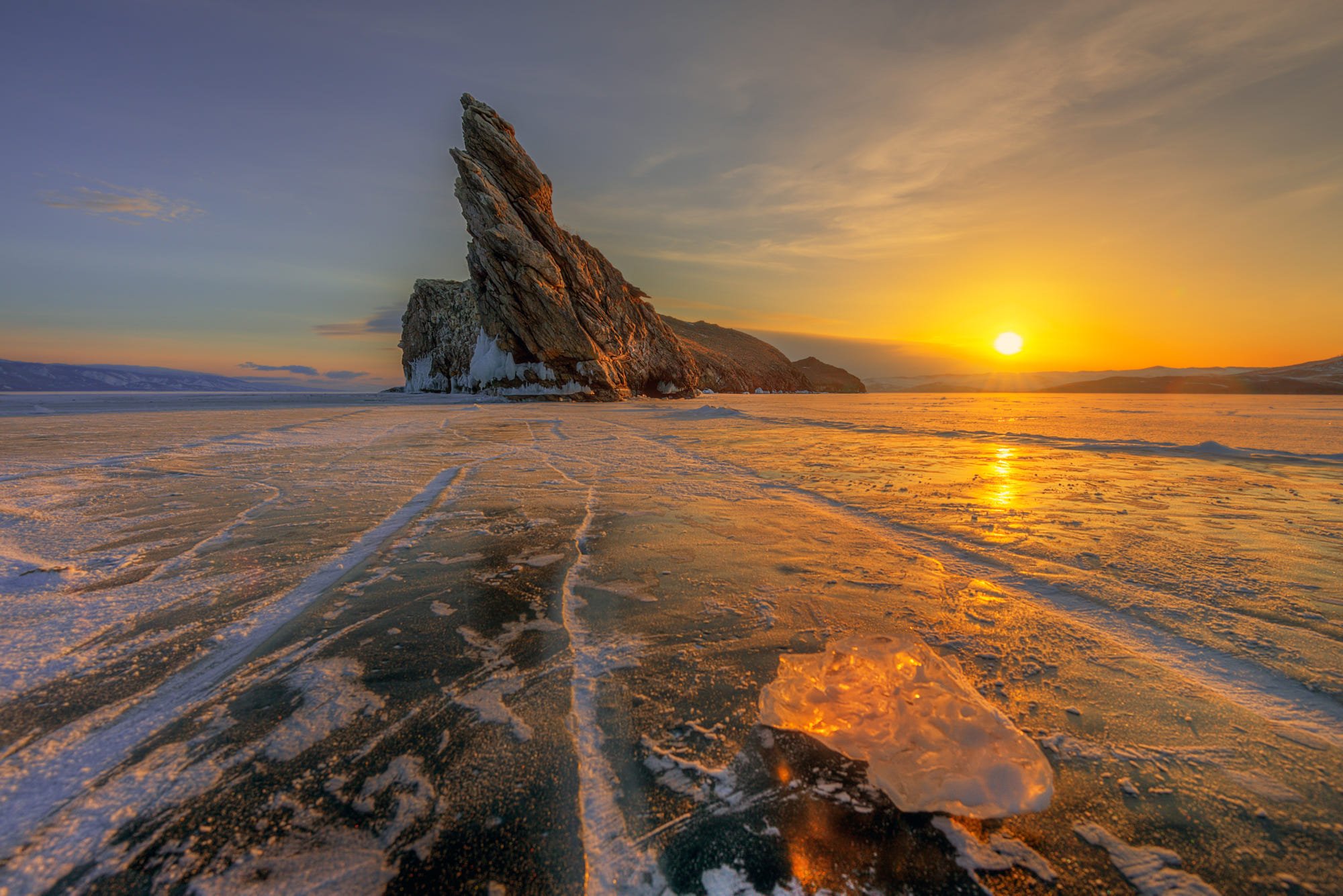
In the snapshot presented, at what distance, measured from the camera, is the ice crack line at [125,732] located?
1.50 m

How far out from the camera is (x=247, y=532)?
416 cm

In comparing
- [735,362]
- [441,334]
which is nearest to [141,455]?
[441,334]

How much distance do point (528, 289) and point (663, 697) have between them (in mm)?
35514

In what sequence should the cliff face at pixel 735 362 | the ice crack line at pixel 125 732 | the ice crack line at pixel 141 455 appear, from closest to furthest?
the ice crack line at pixel 125 732, the ice crack line at pixel 141 455, the cliff face at pixel 735 362

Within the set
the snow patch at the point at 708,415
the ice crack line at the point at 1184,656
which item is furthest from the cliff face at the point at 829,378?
the ice crack line at the point at 1184,656

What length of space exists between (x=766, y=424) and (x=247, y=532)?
1440 cm

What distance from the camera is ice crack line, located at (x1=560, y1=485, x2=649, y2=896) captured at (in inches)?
51.1

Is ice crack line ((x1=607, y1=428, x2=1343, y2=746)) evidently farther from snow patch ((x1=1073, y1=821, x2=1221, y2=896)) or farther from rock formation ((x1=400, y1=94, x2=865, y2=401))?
rock formation ((x1=400, y1=94, x2=865, y2=401))

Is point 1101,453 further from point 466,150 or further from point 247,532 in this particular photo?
point 466,150

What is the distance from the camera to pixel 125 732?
183 centimetres

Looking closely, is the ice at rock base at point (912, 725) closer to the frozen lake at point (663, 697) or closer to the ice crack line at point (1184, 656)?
the frozen lake at point (663, 697)

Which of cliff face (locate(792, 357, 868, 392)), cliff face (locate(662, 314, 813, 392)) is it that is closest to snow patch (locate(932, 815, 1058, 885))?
cliff face (locate(662, 314, 813, 392))

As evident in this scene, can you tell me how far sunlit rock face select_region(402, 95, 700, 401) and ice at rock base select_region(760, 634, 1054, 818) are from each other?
3492 cm

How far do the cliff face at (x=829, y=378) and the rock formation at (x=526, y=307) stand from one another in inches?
3153
